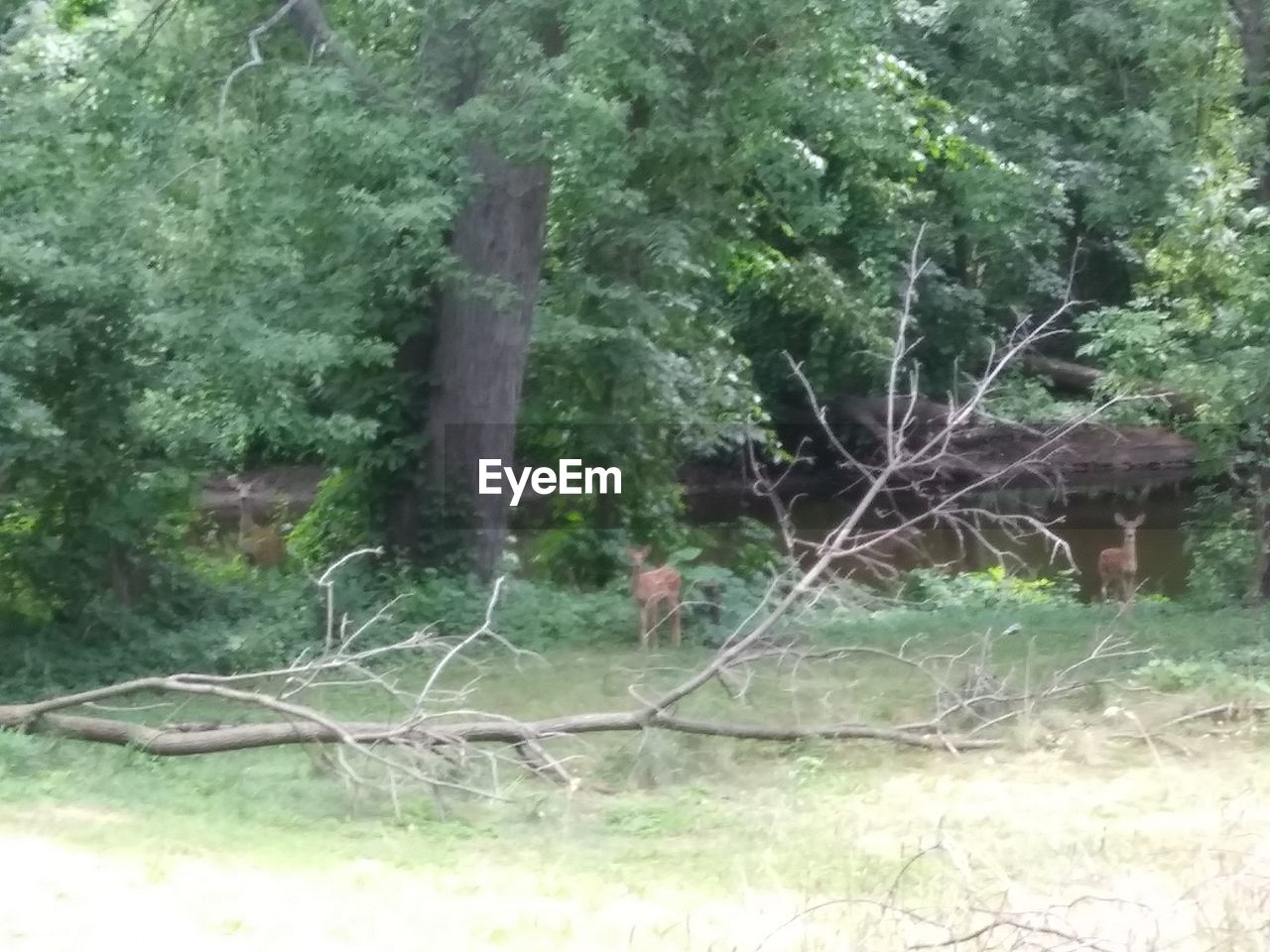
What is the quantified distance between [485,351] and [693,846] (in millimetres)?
7322

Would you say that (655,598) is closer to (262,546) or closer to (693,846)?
(262,546)

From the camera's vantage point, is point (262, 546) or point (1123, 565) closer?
point (1123, 565)

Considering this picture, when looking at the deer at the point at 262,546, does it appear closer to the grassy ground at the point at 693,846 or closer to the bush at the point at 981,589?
the bush at the point at 981,589

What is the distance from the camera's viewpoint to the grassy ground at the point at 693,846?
5.01 meters

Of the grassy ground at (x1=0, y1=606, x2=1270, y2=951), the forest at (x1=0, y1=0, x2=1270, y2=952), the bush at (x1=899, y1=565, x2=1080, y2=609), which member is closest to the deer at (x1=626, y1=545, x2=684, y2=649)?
the forest at (x1=0, y1=0, x2=1270, y2=952)

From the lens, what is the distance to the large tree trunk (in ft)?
42.0

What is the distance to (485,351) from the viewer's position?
13.3 meters

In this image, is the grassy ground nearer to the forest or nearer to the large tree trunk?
the forest

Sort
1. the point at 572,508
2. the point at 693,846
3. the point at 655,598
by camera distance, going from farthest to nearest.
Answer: the point at 572,508, the point at 655,598, the point at 693,846

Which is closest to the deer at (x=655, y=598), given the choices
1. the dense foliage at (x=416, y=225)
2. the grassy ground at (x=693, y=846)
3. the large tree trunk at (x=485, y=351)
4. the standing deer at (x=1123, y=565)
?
the large tree trunk at (x=485, y=351)

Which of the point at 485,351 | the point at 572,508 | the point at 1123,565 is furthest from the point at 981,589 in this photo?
the point at 485,351

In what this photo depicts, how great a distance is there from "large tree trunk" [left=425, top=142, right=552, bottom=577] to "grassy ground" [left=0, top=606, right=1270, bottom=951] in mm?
4256

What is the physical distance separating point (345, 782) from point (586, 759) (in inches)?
53.4

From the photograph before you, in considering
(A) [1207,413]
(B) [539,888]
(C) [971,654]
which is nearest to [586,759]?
(B) [539,888]
